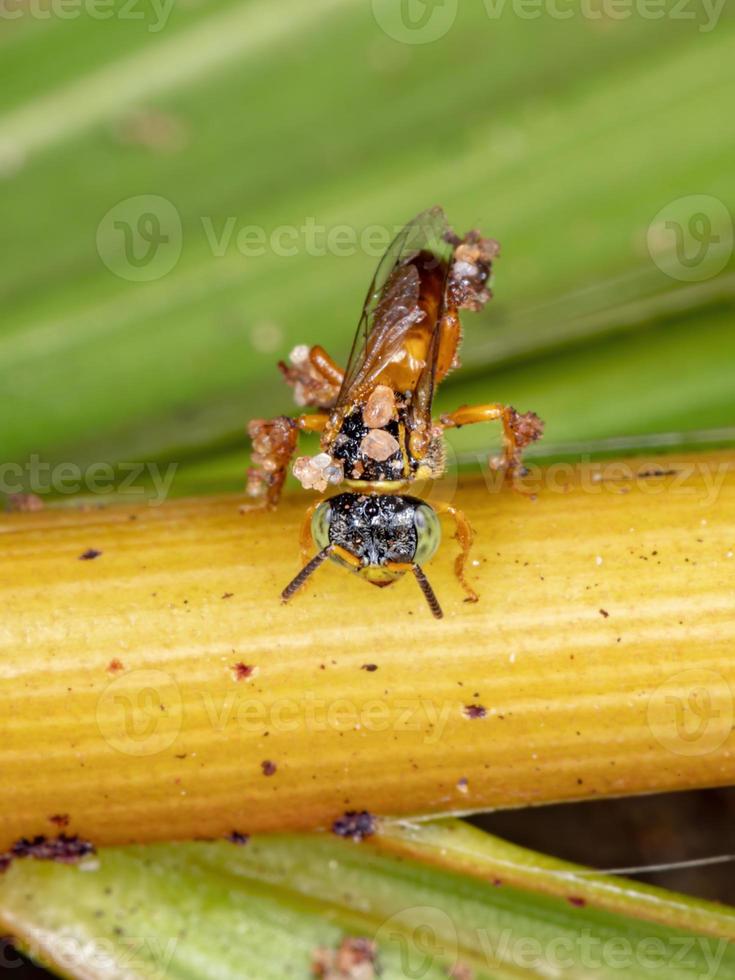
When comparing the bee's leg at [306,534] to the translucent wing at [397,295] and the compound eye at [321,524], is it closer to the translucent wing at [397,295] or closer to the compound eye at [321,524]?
the compound eye at [321,524]

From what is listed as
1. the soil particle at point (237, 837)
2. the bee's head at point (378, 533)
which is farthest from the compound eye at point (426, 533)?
the soil particle at point (237, 837)

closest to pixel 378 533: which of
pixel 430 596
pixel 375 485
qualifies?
pixel 430 596

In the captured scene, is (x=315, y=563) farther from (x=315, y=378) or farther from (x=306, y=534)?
(x=315, y=378)

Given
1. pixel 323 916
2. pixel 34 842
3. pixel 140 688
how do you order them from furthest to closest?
pixel 323 916 < pixel 34 842 < pixel 140 688

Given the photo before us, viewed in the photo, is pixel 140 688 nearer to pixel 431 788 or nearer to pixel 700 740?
pixel 431 788

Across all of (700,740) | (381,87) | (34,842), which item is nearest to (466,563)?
(700,740)

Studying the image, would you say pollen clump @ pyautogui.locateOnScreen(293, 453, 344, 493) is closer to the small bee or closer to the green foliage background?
the small bee
